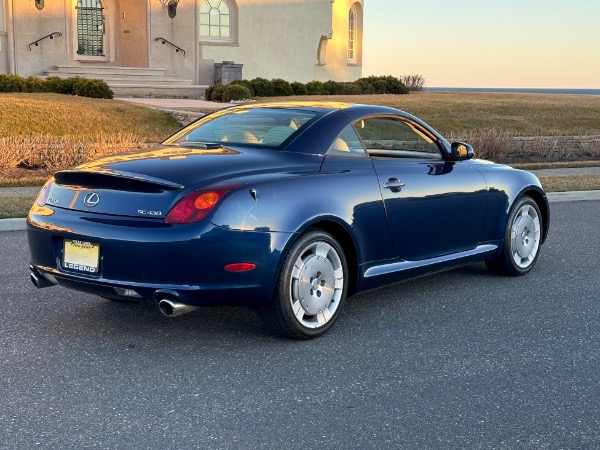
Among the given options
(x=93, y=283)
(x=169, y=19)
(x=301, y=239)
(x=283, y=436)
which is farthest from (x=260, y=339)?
(x=169, y=19)

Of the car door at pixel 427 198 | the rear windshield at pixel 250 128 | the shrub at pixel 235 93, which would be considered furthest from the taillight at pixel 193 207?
the shrub at pixel 235 93

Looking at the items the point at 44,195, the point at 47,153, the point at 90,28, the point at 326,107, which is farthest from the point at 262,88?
the point at 44,195

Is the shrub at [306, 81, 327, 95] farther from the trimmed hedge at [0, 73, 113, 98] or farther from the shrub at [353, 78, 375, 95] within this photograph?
the trimmed hedge at [0, 73, 113, 98]

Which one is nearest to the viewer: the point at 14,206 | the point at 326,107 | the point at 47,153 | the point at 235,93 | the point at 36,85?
the point at 326,107

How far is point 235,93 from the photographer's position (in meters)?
26.8

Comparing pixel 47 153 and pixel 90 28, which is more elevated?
pixel 90 28

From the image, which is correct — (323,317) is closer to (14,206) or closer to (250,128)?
(250,128)

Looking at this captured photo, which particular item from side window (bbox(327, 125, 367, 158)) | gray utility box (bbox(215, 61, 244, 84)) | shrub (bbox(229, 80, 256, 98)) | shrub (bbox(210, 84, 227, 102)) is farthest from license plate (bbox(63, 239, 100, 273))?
gray utility box (bbox(215, 61, 244, 84))

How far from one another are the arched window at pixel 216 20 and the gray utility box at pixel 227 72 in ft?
4.67

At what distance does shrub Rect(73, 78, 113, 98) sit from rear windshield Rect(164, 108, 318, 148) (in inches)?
759

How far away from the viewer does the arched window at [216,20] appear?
108ft

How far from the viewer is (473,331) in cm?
589

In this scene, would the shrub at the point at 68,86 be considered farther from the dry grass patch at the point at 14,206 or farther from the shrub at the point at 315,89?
the dry grass patch at the point at 14,206

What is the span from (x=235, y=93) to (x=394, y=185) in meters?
21.1
